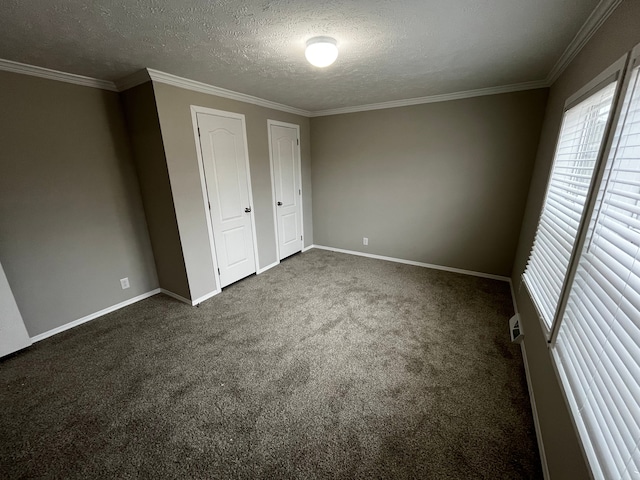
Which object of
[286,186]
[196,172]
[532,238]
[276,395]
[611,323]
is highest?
[196,172]

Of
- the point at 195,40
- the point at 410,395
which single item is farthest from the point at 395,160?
the point at 410,395

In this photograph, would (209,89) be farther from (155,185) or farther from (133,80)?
(155,185)

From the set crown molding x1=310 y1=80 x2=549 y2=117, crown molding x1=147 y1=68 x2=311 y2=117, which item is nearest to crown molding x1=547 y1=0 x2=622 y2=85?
crown molding x1=310 y1=80 x2=549 y2=117

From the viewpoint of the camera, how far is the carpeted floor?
1.38 metres

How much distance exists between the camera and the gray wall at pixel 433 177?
9.93 feet

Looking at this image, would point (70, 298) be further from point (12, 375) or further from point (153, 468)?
point (153, 468)

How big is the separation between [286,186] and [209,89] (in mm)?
1661

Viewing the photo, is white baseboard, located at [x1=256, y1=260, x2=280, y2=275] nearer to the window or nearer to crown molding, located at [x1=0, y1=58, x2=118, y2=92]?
crown molding, located at [x1=0, y1=58, x2=118, y2=92]

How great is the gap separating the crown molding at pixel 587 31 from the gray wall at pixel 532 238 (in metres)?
0.03

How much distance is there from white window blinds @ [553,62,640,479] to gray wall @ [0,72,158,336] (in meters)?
3.78

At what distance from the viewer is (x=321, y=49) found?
5.72 ft

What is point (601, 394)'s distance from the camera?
0.90 metres

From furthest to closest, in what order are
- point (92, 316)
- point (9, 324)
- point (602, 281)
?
point (92, 316)
point (9, 324)
point (602, 281)

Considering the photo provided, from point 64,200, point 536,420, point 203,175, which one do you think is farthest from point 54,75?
point 536,420
